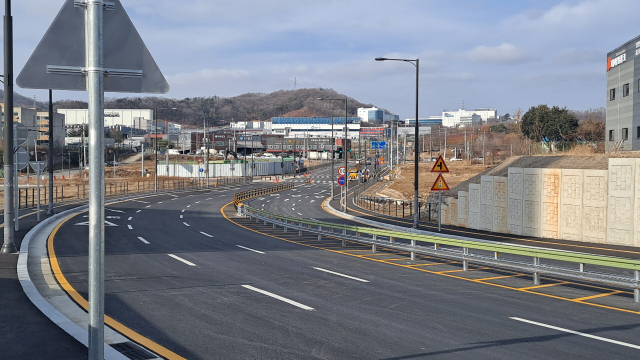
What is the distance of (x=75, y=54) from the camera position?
4.89 m

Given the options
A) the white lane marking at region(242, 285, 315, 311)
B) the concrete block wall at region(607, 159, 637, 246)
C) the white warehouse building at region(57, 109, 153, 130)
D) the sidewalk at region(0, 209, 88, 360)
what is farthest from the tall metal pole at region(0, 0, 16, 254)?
the white warehouse building at region(57, 109, 153, 130)

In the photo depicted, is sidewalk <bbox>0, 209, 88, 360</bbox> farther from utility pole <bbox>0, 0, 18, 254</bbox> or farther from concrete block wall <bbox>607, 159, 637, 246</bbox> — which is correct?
concrete block wall <bbox>607, 159, 637, 246</bbox>

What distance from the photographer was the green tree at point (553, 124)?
206 ft

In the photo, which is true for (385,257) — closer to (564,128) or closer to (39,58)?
(39,58)

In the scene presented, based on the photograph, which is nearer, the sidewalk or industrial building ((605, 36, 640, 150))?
the sidewalk

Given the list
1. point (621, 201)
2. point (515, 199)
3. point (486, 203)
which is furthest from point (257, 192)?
point (621, 201)

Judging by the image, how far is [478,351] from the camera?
329 inches

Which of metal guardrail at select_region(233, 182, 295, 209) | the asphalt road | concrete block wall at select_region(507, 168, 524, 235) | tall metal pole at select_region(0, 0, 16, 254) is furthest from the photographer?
metal guardrail at select_region(233, 182, 295, 209)

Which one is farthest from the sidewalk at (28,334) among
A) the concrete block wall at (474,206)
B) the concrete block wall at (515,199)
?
the concrete block wall at (474,206)

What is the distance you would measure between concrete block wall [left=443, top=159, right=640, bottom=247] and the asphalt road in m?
11.0

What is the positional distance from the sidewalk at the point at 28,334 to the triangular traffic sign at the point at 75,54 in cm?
450

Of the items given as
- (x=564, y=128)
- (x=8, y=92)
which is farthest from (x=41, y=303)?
(x=564, y=128)

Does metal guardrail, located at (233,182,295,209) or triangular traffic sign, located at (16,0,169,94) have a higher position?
triangular traffic sign, located at (16,0,169,94)

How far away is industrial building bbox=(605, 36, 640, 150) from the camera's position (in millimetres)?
35219
